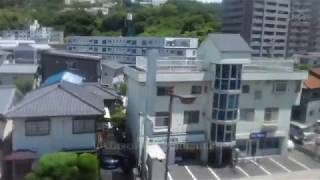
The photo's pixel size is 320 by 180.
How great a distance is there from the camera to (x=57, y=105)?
58.7ft

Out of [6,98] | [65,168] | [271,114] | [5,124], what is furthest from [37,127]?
[271,114]

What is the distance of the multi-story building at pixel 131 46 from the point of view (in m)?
49.7

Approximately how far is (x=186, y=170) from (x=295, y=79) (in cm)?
921

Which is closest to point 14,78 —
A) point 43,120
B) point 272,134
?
point 43,120

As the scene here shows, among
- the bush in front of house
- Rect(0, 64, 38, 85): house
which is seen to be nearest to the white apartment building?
the bush in front of house

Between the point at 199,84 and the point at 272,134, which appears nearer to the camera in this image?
the point at 199,84

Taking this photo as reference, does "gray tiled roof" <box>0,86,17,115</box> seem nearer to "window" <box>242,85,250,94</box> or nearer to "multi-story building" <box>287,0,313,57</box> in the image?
"window" <box>242,85,250,94</box>

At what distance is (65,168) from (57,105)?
392 cm

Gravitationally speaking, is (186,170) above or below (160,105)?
below

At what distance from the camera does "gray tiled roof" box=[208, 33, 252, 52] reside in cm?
2105

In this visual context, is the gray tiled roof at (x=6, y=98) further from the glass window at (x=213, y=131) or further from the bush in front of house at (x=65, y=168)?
the glass window at (x=213, y=131)

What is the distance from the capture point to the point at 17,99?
23.3m

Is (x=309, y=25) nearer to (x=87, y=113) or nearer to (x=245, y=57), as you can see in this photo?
(x=245, y=57)

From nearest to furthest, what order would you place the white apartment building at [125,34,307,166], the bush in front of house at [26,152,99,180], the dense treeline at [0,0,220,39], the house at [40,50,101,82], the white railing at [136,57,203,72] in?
the bush in front of house at [26,152,99,180], the white apartment building at [125,34,307,166], the white railing at [136,57,203,72], the house at [40,50,101,82], the dense treeline at [0,0,220,39]
